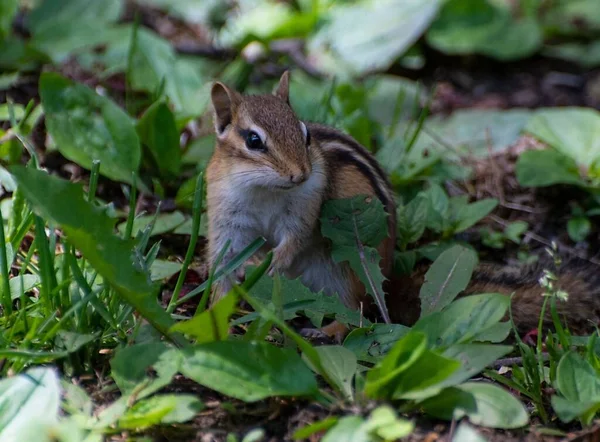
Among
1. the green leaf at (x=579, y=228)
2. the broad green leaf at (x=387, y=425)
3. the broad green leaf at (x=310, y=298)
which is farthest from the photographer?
the green leaf at (x=579, y=228)

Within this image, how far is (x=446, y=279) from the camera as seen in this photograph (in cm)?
290

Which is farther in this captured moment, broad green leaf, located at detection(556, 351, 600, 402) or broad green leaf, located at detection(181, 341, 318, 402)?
broad green leaf, located at detection(556, 351, 600, 402)

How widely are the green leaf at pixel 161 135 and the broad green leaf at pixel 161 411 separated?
5.64ft

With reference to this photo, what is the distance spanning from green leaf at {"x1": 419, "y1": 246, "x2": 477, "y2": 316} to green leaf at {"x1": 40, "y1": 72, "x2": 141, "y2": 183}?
1.37 m

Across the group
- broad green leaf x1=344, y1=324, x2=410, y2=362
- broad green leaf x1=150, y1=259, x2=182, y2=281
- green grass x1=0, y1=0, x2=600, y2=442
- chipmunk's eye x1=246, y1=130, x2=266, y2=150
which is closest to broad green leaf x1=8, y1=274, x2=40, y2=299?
green grass x1=0, y1=0, x2=600, y2=442

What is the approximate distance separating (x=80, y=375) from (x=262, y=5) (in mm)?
3999

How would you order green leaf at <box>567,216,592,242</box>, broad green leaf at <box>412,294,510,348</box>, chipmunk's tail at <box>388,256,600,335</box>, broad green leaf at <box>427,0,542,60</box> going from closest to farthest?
broad green leaf at <box>412,294,510,348</box> → chipmunk's tail at <box>388,256,600,335</box> → green leaf at <box>567,216,592,242</box> → broad green leaf at <box>427,0,542,60</box>

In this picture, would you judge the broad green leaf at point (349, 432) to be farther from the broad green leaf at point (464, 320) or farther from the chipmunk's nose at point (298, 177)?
the chipmunk's nose at point (298, 177)

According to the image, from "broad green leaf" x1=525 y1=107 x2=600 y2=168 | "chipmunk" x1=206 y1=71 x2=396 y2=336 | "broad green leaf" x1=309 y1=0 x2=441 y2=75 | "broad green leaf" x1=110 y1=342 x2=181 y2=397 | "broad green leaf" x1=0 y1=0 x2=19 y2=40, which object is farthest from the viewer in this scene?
"broad green leaf" x1=309 y1=0 x2=441 y2=75

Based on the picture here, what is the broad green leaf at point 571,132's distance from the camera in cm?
419

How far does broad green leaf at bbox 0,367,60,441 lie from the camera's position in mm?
2135

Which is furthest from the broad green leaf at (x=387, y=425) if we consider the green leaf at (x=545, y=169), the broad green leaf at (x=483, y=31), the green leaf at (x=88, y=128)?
the broad green leaf at (x=483, y=31)

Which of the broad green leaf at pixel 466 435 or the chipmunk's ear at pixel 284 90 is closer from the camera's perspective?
the broad green leaf at pixel 466 435

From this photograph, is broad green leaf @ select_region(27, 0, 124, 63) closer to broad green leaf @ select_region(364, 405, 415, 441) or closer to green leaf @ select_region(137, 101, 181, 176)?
green leaf @ select_region(137, 101, 181, 176)
